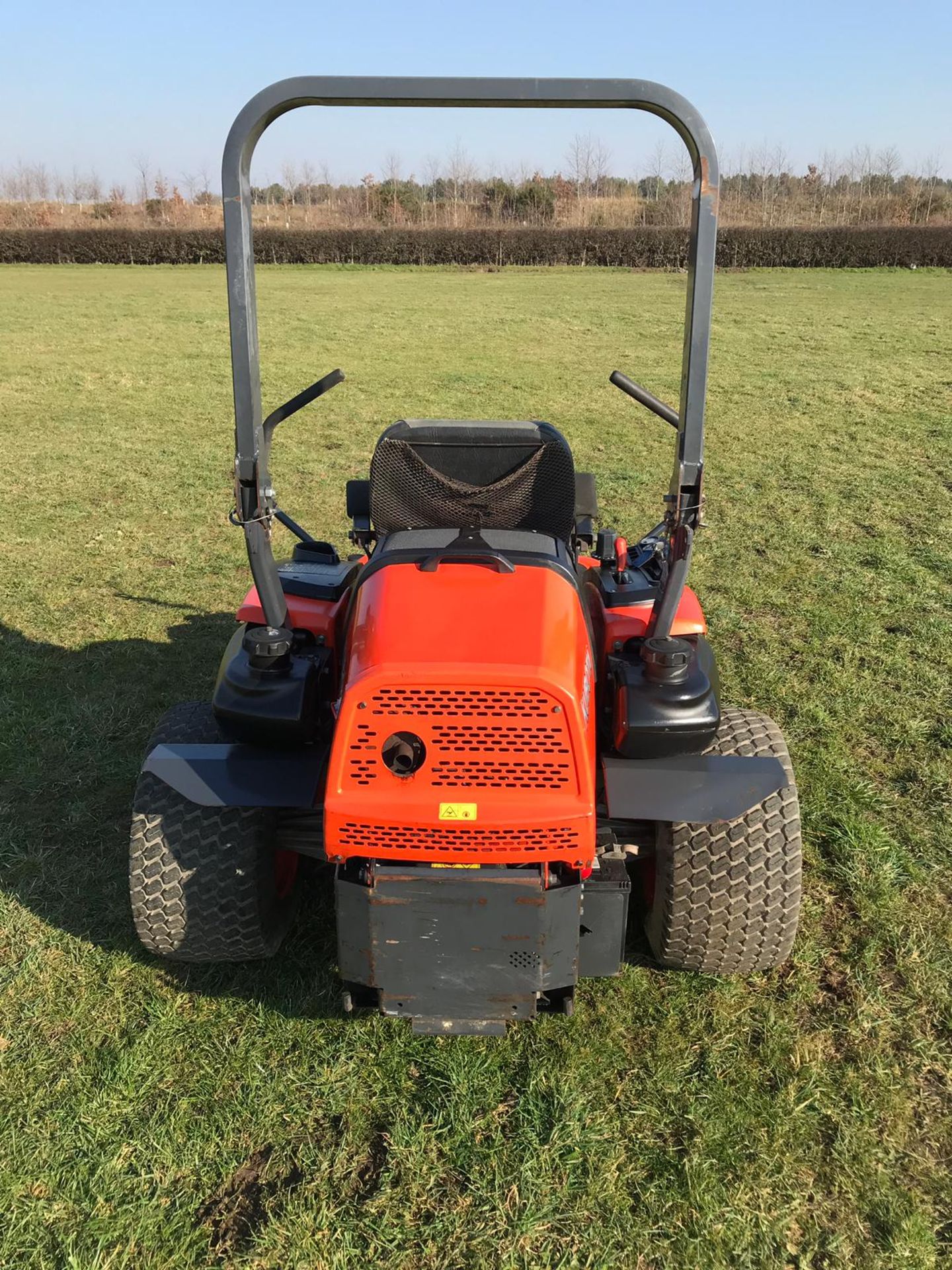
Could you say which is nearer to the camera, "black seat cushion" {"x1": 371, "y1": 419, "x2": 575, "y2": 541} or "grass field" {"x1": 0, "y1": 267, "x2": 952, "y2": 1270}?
"grass field" {"x1": 0, "y1": 267, "x2": 952, "y2": 1270}

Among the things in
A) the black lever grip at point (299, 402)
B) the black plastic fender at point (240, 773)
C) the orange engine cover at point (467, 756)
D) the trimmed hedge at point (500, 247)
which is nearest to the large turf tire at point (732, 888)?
the orange engine cover at point (467, 756)

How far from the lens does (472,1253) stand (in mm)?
2254

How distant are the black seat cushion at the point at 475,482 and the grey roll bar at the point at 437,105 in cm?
54

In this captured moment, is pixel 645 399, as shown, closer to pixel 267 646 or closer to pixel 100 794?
pixel 267 646

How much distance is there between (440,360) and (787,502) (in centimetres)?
756

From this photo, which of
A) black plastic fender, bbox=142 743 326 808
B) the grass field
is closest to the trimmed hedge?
the grass field

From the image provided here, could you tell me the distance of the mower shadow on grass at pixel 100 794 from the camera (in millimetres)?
3041

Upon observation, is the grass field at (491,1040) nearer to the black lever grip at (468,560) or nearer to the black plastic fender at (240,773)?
the black plastic fender at (240,773)

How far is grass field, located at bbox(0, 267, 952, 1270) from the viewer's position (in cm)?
232

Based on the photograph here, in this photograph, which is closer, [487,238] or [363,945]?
[363,945]

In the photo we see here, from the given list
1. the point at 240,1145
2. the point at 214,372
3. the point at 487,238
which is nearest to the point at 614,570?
the point at 240,1145

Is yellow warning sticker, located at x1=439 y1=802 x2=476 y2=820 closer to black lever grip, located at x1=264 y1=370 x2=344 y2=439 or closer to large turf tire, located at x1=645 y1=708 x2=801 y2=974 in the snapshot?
large turf tire, located at x1=645 y1=708 x2=801 y2=974

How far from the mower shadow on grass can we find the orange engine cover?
0.94 meters

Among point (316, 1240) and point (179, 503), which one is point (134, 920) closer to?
point (316, 1240)
